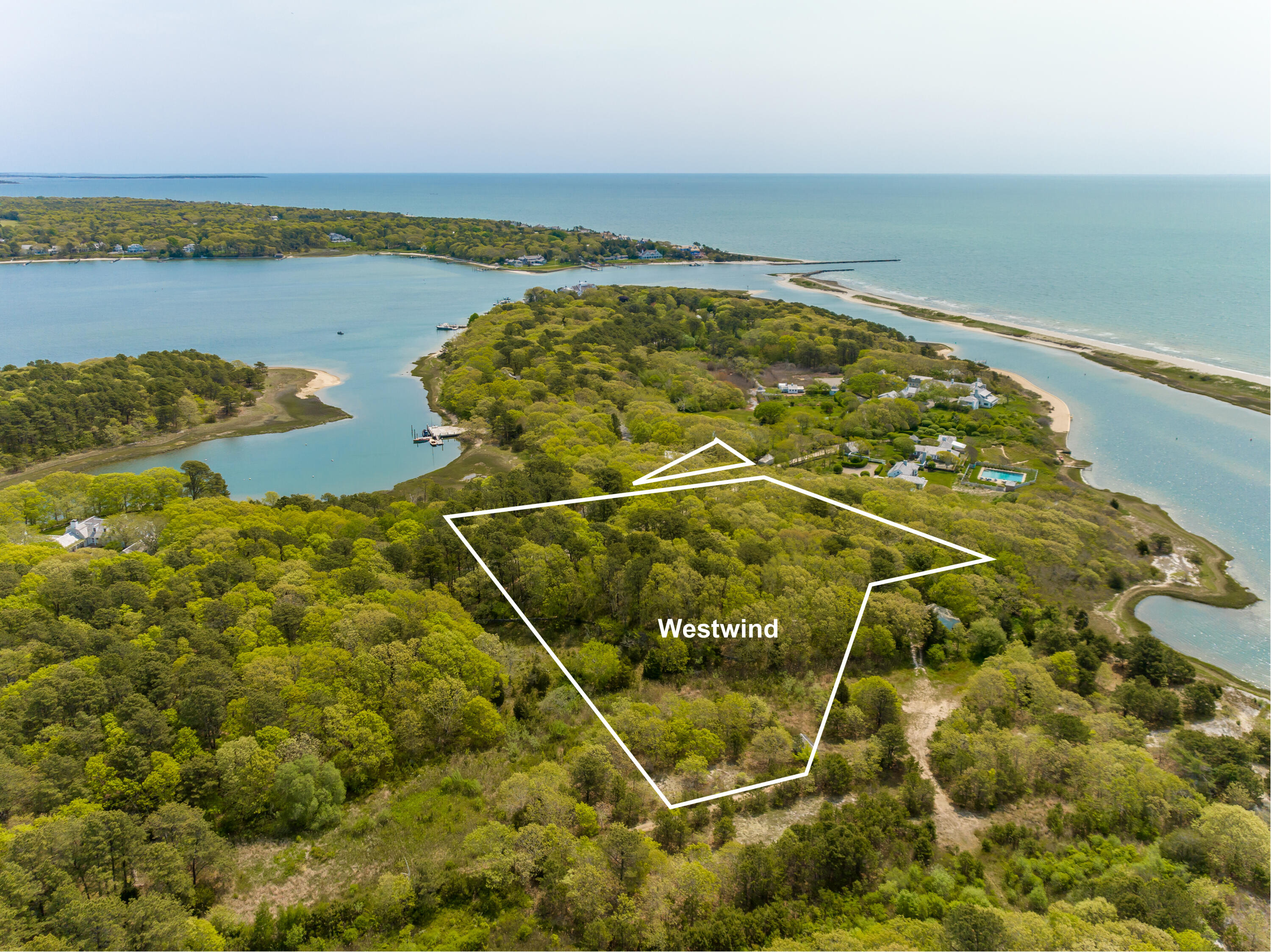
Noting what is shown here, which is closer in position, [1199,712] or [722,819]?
[722,819]

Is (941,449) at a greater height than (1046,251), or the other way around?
(1046,251)

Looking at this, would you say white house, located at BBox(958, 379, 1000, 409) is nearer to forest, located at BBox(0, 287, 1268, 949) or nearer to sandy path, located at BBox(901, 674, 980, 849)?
forest, located at BBox(0, 287, 1268, 949)

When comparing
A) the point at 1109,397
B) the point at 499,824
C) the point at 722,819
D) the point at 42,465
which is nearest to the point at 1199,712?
the point at 722,819

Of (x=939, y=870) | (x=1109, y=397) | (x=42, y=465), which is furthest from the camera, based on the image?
(x=1109, y=397)

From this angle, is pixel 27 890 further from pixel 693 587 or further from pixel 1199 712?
pixel 1199 712

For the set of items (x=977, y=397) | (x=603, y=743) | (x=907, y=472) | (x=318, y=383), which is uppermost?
(x=977, y=397)

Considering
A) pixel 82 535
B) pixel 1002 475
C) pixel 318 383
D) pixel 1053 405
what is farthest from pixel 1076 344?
pixel 82 535

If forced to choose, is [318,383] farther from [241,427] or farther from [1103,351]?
[1103,351]
